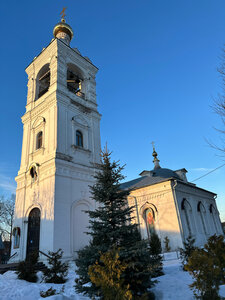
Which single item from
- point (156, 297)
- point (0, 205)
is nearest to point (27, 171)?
point (156, 297)

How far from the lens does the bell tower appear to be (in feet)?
44.9

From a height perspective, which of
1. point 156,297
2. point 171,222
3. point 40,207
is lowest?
point 156,297

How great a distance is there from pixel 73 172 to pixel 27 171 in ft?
13.5

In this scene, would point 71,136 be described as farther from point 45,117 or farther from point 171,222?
point 171,222

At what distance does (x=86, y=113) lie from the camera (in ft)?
63.7

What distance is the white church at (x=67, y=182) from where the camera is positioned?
45.7 feet

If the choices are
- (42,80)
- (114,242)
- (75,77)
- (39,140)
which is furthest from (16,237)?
(75,77)

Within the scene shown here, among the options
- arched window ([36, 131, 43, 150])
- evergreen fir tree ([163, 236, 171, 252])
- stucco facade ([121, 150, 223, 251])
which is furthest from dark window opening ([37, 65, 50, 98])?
evergreen fir tree ([163, 236, 171, 252])

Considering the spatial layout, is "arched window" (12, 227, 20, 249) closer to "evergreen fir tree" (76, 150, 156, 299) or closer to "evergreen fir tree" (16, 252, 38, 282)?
"evergreen fir tree" (16, 252, 38, 282)

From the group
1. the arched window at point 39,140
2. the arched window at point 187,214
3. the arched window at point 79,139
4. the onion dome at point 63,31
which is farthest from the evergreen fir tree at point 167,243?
the onion dome at point 63,31

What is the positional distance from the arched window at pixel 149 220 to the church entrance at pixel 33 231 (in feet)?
27.6

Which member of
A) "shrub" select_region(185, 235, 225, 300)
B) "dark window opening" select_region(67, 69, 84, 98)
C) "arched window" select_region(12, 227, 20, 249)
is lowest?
"shrub" select_region(185, 235, 225, 300)

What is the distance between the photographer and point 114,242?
684 centimetres

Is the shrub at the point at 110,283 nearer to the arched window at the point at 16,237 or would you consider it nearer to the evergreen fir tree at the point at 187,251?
the evergreen fir tree at the point at 187,251
